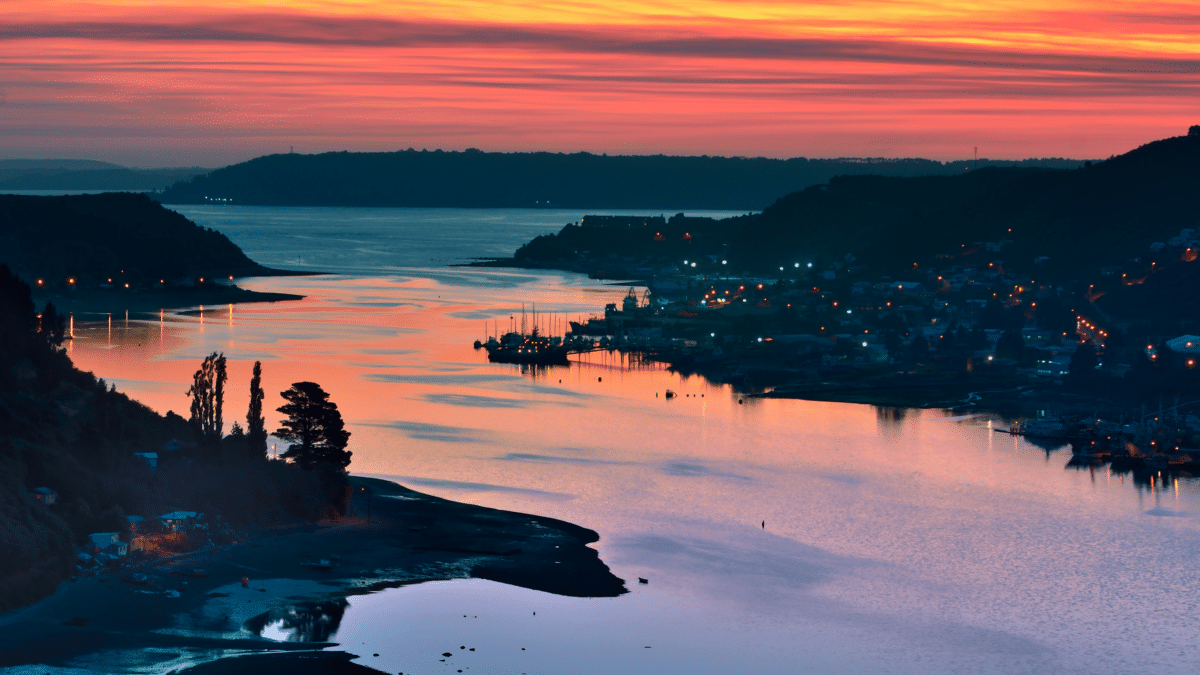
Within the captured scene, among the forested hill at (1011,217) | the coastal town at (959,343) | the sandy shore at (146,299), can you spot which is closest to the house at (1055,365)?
the coastal town at (959,343)

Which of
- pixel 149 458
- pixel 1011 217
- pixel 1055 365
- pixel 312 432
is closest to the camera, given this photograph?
pixel 149 458

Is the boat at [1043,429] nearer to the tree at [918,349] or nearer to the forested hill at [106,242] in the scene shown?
the tree at [918,349]

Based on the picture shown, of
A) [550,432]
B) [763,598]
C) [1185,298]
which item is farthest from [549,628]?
[1185,298]

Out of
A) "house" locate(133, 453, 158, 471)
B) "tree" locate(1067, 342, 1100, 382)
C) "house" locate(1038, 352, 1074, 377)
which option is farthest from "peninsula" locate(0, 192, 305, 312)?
"house" locate(133, 453, 158, 471)

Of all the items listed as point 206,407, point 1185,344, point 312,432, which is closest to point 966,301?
point 1185,344

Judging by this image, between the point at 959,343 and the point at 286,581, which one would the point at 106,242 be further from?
the point at 286,581

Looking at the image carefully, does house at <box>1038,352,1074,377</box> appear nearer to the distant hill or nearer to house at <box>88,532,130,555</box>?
the distant hill

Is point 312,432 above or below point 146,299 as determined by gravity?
below

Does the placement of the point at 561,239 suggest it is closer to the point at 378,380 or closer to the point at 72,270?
the point at 72,270
